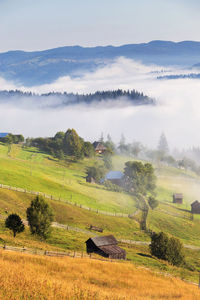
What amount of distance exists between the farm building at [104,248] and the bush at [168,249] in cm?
915

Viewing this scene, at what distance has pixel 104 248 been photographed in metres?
65.5

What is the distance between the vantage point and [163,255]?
7056 centimetres

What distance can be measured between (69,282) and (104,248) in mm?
41476

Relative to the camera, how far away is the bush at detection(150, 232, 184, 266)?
6950 cm

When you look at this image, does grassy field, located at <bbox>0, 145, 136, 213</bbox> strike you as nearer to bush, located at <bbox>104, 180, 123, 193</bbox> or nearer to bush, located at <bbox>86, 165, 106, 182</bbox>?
bush, located at <bbox>104, 180, 123, 193</bbox>

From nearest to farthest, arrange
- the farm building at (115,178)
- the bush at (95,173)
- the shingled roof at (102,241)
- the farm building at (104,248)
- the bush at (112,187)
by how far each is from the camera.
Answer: the farm building at (104,248) < the shingled roof at (102,241) < the bush at (112,187) < the bush at (95,173) < the farm building at (115,178)

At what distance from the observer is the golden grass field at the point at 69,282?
1850 cm

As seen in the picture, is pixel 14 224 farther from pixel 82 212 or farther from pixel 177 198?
pixel 177 198

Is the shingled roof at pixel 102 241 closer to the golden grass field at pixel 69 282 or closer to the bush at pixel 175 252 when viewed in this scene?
the bush at pixel 175 252

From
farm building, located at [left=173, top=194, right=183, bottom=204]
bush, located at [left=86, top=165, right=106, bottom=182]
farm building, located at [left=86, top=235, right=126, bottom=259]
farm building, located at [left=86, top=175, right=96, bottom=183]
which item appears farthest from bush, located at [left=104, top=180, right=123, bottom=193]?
farm building, located at [left=86, top=235, right=126, bottom=259]

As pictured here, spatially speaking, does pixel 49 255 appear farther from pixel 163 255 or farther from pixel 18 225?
pixel 163 255

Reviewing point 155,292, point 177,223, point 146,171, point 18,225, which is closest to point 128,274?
point 155,292

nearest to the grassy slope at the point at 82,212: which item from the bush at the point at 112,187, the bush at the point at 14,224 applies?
the bush at the point at 14,224

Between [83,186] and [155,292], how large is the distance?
104053 mm
